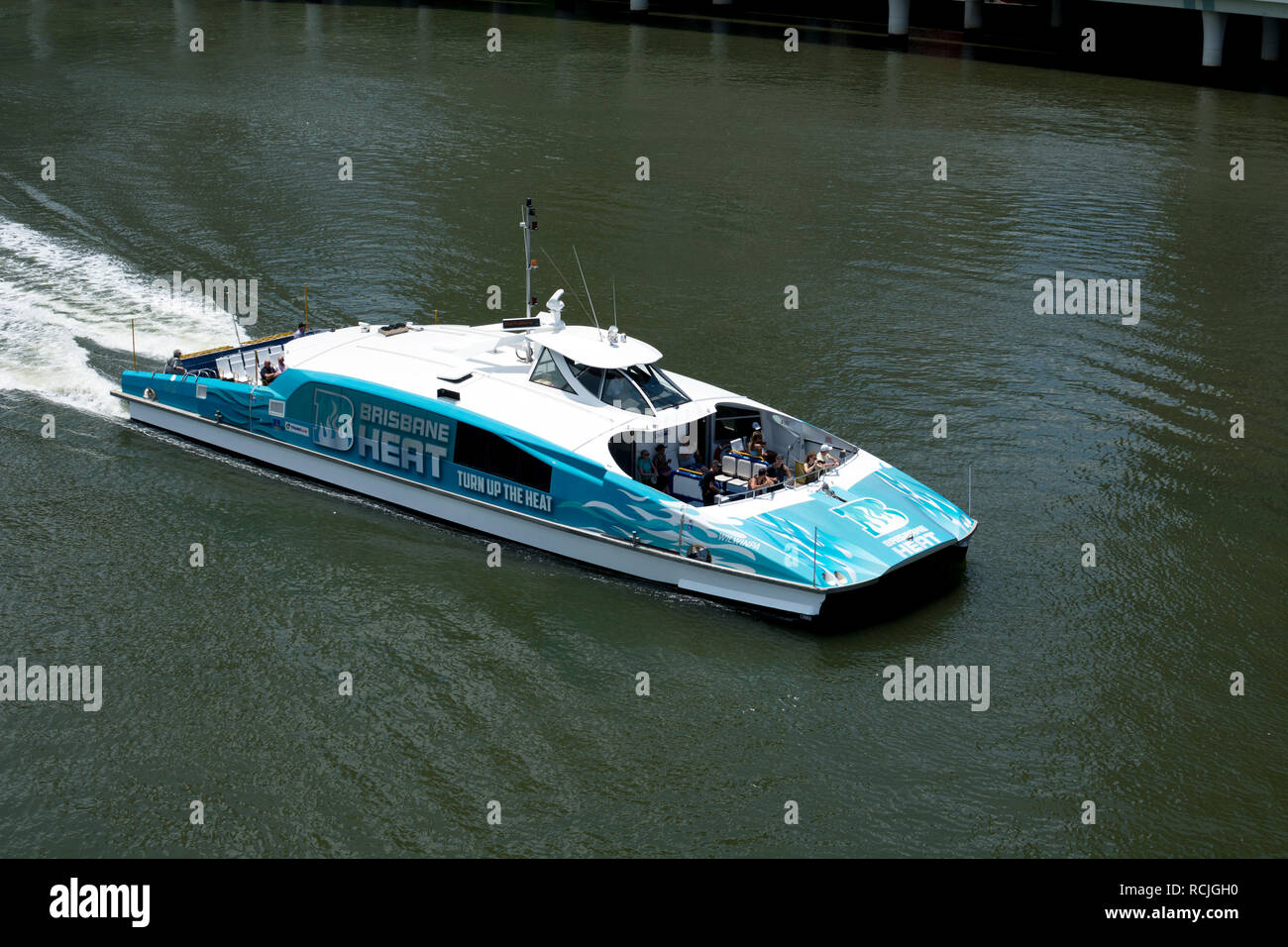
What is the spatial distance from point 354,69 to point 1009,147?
2911 centimetres

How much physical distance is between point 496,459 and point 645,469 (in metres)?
2.79

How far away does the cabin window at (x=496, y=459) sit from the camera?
25297mm

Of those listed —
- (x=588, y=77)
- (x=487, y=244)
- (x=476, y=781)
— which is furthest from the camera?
(x=588, y=77)

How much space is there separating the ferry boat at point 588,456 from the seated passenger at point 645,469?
0.18ft

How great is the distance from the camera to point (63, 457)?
1154 inches

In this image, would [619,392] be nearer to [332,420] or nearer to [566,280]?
[332,420]

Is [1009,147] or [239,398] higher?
[1009,147]

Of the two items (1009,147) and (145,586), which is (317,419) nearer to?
(145,586)

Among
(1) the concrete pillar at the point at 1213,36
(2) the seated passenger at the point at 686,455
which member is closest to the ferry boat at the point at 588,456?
(2) the seated passenger at the point at 686,455

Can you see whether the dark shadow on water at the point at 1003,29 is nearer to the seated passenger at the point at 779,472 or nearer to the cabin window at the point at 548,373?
the seated passenger at the point at 779,472

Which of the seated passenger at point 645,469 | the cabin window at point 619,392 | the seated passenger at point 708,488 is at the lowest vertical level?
the seated passenger at point 708,488

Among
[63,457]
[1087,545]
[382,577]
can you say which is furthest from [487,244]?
[1087,545]
